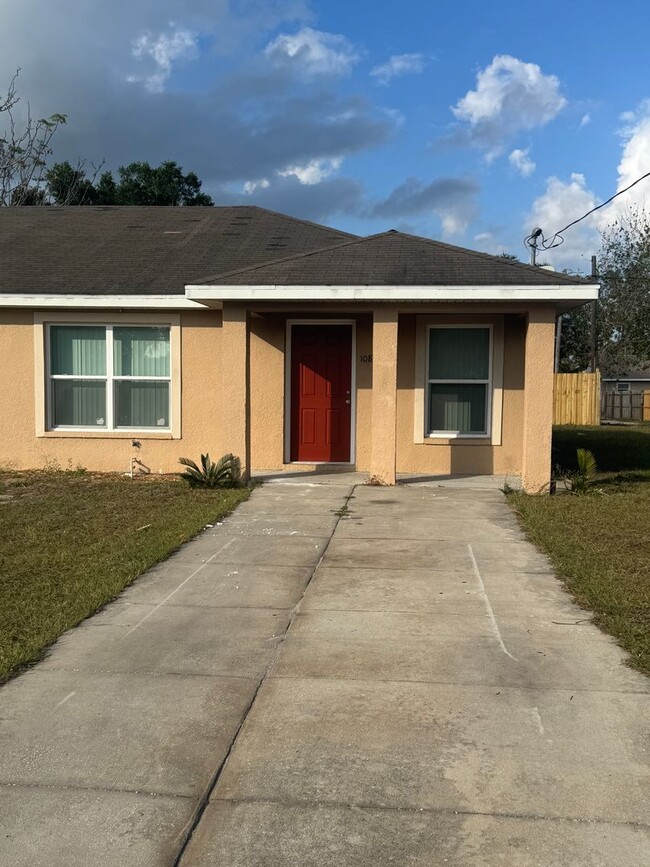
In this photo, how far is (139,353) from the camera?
12.9 metres

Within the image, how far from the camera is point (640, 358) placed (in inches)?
1419

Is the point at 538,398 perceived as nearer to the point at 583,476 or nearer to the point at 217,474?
the point at 583,476

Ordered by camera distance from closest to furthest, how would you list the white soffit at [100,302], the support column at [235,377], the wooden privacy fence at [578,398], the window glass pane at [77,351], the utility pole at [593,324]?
the support column at [235,377] → the white soffit at [100,302] → the window glass pane at [77,351] → the wooden privacy fence at [578,398] → the utility pole at [593,324]

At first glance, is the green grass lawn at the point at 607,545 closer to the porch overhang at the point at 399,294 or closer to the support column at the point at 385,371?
the support column at the point at 385,371

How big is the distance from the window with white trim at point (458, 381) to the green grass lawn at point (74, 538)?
364 cm

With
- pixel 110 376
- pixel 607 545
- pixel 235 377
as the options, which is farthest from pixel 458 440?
pixel 110 376

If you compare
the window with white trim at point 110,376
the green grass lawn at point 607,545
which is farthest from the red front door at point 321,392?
the green grass lawn at point 607,545

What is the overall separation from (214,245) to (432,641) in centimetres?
1055

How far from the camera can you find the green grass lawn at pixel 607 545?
5.76m

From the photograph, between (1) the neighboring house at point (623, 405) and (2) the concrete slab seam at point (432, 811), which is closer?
(2) the concrete slab seam at point (432, 811)

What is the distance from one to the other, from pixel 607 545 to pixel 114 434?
25.4ft

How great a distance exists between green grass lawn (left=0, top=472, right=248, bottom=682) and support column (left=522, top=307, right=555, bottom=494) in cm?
387

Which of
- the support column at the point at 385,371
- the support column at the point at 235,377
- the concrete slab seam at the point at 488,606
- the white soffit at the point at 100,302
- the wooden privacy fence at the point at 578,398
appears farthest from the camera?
the wooden privacy fence at the point at 578,398

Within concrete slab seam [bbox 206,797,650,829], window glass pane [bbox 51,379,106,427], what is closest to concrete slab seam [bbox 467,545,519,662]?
concrete slab seam [bbox 206,797,650,829]
